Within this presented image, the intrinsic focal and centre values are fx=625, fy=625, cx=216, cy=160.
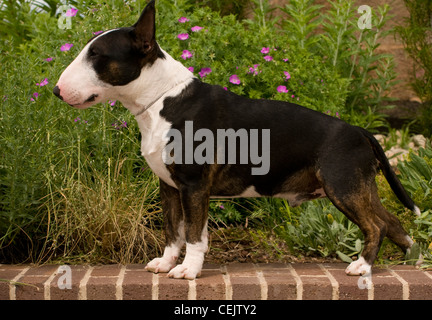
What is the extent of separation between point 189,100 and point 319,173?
0.84 meters

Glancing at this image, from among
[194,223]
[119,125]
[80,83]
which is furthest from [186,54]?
[194,223]

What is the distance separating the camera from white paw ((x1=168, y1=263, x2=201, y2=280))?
139 inches

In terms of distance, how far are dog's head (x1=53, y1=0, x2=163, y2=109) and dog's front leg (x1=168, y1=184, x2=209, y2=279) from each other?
0.70 metres

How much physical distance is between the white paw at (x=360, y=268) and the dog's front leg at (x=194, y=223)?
2.88 feet

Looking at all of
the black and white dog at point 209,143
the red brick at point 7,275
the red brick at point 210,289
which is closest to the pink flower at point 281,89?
the black and white dog at point 209,143

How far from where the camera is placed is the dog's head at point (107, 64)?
329 cm

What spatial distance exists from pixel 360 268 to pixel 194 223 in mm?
1011

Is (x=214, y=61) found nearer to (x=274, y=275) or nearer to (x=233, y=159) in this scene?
(x=233, y=159)

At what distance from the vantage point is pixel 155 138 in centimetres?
347

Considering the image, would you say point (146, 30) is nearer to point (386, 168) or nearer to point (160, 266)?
point (160, 266)

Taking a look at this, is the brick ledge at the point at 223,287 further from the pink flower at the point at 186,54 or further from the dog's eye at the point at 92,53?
the pink flower at the point at 186,54

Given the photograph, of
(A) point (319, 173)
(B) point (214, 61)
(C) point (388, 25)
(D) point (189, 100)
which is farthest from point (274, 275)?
(C) point (388, 25)

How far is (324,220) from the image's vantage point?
4.29 m

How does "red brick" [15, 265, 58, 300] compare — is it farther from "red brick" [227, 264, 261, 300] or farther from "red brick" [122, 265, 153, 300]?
"red brick" [227, 264, 261, 300]
